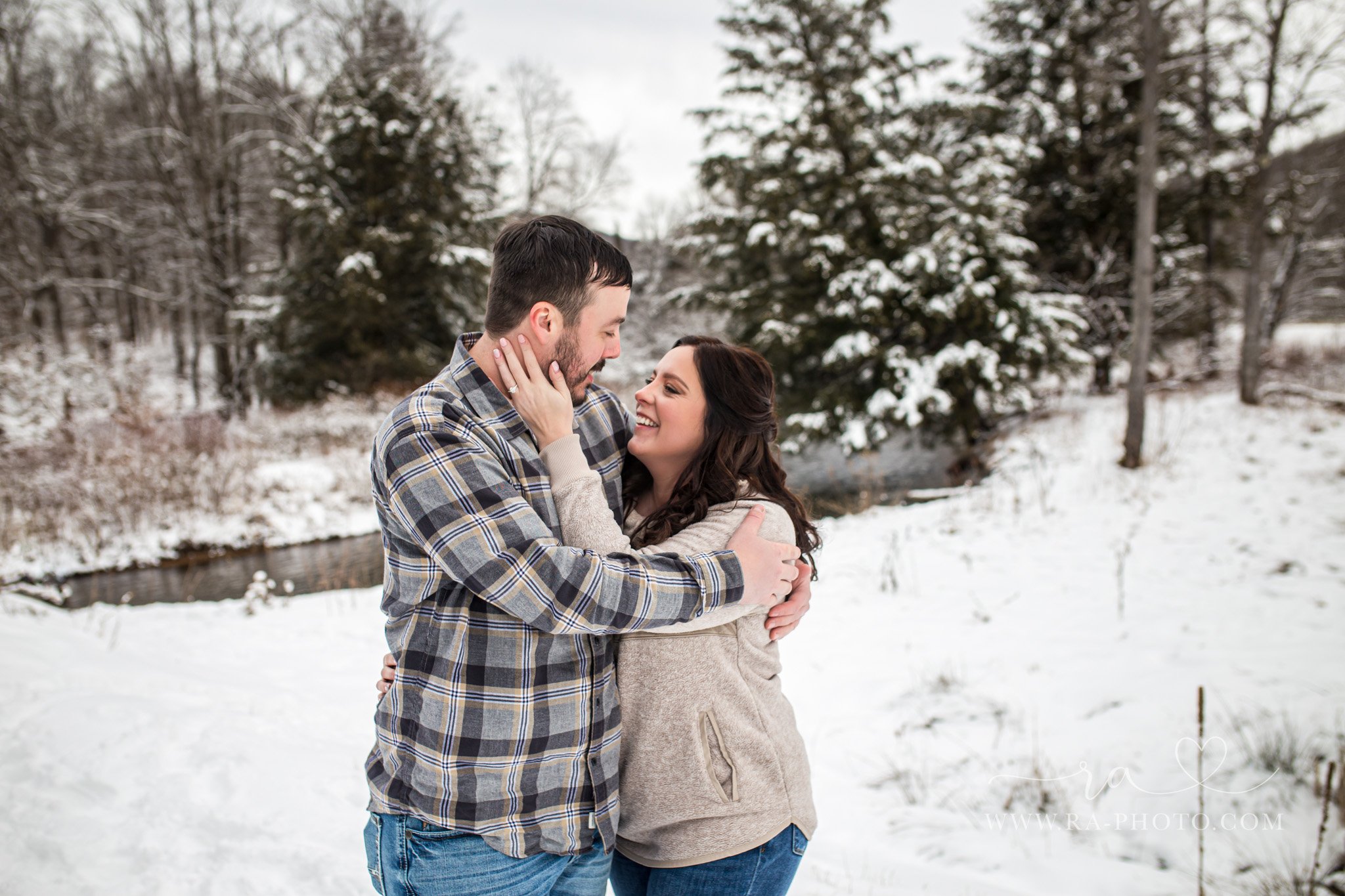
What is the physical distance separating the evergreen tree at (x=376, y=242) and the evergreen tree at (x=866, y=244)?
564 centimetres

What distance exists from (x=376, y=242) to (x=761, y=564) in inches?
562

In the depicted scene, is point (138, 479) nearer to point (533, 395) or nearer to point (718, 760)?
point (533, 395)

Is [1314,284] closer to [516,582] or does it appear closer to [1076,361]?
[1076,361]

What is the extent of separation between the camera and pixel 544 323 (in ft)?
5.03

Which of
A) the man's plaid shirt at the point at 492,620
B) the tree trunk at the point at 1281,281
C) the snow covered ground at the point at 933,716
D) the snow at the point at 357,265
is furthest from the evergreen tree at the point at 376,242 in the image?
the tree trunk at the point at 1281,281

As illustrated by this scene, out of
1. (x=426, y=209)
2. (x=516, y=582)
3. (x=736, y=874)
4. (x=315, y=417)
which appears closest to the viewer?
(x=516, y=582)

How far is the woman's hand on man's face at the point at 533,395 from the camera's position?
4.91ft

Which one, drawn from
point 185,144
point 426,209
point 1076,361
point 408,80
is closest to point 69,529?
point 426,209

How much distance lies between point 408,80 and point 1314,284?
22213 millimetres

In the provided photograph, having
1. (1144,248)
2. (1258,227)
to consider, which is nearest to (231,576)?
(1144,248)

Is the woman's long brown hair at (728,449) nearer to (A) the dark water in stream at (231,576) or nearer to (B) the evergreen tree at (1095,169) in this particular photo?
(A) the dark water in stream at (231,576)

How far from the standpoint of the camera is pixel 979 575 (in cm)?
679

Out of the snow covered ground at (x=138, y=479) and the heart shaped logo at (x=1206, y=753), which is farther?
the snow covered ground at (x=138, y=479)

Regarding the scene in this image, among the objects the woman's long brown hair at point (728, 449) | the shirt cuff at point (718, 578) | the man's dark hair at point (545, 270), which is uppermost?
the man's dark hair at point (545, 270)
